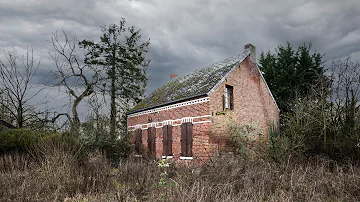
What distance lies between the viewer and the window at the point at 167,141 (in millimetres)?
16047

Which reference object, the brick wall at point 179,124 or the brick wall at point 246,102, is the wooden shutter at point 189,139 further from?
the brick wall at point 246,102

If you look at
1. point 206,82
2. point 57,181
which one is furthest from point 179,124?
point 57,181

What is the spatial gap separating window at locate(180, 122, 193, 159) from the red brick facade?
0.77ft

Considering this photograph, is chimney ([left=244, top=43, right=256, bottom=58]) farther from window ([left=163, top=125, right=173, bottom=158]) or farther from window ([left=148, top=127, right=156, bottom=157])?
window ([left=148, top=127, right=156, bottom=157])

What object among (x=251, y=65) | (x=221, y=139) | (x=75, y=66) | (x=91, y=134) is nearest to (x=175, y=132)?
(x=221, y=139)

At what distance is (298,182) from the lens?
21.9 ft

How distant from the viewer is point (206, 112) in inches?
543

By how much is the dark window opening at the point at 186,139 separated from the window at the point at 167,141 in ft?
4.13

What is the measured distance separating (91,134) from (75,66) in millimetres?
8877

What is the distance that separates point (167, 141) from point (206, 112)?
375cm

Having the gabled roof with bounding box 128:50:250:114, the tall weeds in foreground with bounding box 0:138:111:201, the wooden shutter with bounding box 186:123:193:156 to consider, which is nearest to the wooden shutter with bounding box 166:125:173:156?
the gabled roof with bounding box 128:50:250:114

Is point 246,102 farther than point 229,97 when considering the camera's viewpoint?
Yes

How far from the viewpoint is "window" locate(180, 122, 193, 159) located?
47.4 feet

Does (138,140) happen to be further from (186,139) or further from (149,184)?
(149,184)
